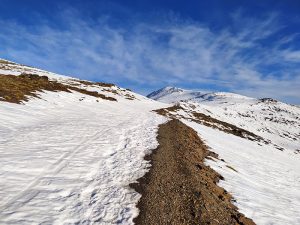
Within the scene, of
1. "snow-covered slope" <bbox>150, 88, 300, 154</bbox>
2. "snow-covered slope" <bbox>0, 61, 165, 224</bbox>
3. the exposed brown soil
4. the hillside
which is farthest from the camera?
"snow-covered slope" <bbox>150, 88, 300, 154</bbox>

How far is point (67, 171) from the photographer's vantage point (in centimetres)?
1066

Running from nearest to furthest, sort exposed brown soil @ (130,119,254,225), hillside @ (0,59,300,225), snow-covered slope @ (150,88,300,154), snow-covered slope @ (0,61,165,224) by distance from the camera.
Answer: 1. snow-covered slope @ (0,61,165,224)
2. hillside @ (0,59,300,225)
3. exposed brown soil @ (130,119,254,225)
4. snow-covered slope @ (150,88,300,154)

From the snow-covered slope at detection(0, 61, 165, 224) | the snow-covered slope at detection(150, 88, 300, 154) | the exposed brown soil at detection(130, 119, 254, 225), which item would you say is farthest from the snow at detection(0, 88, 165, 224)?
the snow-covered slope at detection(150, 88, 300, 154)

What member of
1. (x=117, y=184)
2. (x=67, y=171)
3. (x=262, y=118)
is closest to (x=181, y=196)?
(x=117, y=184)

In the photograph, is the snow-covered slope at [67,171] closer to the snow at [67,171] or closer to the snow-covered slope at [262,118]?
the snow at [67,171]

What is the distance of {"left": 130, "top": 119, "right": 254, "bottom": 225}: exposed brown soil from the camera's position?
322 inches

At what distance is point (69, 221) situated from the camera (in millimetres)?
7191

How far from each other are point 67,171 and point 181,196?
412 cm

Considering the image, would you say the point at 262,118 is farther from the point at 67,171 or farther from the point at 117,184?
the point at 67,171

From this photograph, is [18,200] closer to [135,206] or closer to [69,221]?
[69,221]

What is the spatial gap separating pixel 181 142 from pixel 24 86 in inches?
Result: 761

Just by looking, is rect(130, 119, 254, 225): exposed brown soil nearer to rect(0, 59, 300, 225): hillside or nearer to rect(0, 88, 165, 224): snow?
rect(0, 59, 300, 225): hillside

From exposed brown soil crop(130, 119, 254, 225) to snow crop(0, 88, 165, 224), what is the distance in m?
0.44

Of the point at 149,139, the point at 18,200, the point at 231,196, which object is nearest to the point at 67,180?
the point at 18,200
